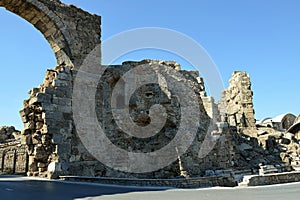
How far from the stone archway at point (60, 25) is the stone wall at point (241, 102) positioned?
9.12 m

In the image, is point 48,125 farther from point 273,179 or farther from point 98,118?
point 273,179

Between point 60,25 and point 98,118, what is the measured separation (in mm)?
3419

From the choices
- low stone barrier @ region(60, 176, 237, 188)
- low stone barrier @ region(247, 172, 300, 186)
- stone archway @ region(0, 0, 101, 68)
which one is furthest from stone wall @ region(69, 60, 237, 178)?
low stone barrier @ region(247, 172, 300, 186)

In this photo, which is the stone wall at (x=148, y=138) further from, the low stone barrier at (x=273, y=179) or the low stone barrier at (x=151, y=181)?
the low stone barrier at (x=273, y=179)

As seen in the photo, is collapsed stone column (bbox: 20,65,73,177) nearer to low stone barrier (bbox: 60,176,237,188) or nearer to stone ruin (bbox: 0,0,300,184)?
stone ruin (bbox: 0,0,300,184)

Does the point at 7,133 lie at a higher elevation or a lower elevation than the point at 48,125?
higher

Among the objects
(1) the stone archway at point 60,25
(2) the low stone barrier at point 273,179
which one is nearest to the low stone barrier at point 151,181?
(2) the low stone barrier at point 273,179

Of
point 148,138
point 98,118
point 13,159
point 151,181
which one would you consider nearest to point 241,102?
point 148,138

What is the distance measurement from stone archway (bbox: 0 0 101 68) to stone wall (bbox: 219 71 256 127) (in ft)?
Answer: 29.9

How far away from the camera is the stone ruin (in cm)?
797

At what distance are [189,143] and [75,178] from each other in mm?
4537

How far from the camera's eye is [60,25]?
368 inches

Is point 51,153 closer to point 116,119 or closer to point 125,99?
point 116,119

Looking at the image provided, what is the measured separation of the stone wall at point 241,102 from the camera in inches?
639
